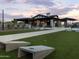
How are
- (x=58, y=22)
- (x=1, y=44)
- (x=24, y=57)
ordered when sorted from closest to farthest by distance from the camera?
1. (x=24, y=57)
2. (x=1, y=44)
3. (x=58, y=22)

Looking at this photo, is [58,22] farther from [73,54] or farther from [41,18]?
[73,54]

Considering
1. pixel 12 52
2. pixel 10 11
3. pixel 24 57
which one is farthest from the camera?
pixel 10 11

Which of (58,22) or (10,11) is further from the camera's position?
(58,22)

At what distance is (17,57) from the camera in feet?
16.0

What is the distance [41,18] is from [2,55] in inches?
1268

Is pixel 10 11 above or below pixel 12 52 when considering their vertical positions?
above

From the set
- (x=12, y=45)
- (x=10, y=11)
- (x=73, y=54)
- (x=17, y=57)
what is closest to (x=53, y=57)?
(x=73, y=54)

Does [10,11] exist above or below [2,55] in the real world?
above

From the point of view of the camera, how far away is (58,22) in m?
35.4

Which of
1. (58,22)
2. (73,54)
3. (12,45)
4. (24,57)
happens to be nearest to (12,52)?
(12,45)

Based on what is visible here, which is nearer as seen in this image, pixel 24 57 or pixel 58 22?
pixel 24 57

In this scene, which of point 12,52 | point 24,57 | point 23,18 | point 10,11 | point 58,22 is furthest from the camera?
point 23,18

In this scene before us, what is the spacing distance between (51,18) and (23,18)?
6.26 metres

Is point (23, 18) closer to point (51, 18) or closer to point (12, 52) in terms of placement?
point (51, 18)
